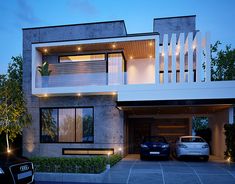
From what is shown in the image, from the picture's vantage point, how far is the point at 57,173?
9273 millimetres

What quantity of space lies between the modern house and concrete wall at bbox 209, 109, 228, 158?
0.19ft

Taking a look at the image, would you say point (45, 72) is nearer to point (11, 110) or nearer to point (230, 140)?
point (11, 110)

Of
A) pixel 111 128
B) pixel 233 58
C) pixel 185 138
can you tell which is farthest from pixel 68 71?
pixel 233 58

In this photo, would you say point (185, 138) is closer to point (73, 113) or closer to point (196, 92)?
point (196, 92)

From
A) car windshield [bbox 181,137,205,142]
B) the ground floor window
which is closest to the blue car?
car windshield [bbox 181,137,205,142]

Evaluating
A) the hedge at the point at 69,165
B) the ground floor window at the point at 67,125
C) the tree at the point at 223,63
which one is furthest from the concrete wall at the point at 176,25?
the tree at the point at 223,63

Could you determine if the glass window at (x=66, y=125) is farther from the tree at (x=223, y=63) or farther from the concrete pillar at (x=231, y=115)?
the tree at (x=223, y=63)

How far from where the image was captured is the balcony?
45.2 ft

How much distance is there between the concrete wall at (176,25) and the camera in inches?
726

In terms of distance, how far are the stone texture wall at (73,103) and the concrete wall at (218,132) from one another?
5.65m

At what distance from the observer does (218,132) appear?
53.4 ft

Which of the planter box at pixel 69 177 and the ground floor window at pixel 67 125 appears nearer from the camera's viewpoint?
the planter box at pixel 69 177

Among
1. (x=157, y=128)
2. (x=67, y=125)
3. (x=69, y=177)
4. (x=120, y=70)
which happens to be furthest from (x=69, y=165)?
(x=157, y=128)

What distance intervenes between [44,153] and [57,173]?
23.0 ft
